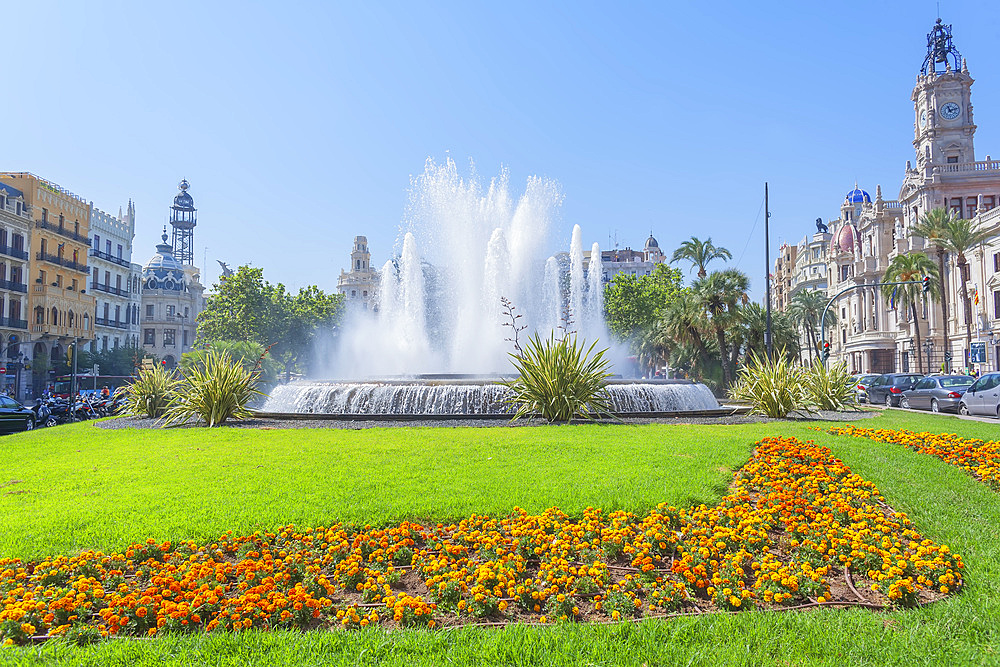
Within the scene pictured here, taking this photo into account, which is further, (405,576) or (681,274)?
(681,274)

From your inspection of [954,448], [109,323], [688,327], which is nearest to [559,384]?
[954,448]

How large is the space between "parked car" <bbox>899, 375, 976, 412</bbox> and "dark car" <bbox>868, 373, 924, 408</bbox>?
102cm

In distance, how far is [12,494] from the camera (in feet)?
23.9

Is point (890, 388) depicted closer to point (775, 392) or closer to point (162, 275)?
point (775, 392)

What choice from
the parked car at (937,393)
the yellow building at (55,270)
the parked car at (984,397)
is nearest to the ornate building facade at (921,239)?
the parked car at (937,393)

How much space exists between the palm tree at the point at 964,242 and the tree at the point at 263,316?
156 ft

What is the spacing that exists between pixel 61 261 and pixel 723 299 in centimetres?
4925

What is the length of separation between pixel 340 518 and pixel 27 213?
56036 mm

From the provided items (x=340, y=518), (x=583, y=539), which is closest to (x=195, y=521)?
(x=340, y=518)

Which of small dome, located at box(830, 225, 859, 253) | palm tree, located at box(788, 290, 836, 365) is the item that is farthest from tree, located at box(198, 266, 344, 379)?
small dome, located at box(830, 225, 859, 253)

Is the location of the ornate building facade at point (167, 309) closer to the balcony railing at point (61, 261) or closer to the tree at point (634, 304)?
the balcony railing at point (61, 261)

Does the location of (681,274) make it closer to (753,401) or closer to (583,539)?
(753,401)

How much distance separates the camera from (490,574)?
14.6 ft

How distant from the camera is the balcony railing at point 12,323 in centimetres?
4709
